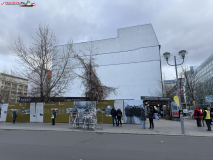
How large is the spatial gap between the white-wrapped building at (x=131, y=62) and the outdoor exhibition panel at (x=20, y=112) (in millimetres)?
18489

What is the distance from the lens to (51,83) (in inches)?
756

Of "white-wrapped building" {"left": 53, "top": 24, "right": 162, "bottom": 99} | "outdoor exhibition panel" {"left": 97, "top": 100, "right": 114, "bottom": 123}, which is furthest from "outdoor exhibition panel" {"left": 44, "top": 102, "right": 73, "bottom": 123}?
"white-wrapped building" {"left": 53, "top": 24, "right": 162, "bottom": 99}

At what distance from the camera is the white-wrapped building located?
120ft

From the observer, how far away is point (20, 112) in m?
18.7

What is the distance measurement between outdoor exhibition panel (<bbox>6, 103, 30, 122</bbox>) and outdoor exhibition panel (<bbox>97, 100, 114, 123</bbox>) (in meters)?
8.57

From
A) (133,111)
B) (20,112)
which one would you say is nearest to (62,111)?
(20,112)

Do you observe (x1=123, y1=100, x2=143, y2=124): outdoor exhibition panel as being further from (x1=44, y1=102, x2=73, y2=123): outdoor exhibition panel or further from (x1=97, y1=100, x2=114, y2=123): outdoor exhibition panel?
(x1=44, y1=102, x2=73, y2=123): outdoor exhibition panel

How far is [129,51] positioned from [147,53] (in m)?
4.40

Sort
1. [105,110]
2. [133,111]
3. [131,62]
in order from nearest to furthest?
[133,111] < [105,110] < [131,62]

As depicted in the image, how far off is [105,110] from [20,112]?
406 inches

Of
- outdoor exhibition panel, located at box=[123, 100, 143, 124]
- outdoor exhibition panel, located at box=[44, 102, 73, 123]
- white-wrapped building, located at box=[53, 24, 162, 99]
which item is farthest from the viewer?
white-wrapped building, located at box=[53, 24, 162, 99]

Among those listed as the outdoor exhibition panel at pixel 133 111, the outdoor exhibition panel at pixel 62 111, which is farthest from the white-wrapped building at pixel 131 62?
the outdoor exhibition panel at pixel 133 111

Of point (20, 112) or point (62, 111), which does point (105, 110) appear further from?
point (20, 112)

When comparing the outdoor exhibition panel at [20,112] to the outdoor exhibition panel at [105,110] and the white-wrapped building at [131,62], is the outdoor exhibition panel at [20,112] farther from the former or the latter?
the white-wrapped building at [131,62]
